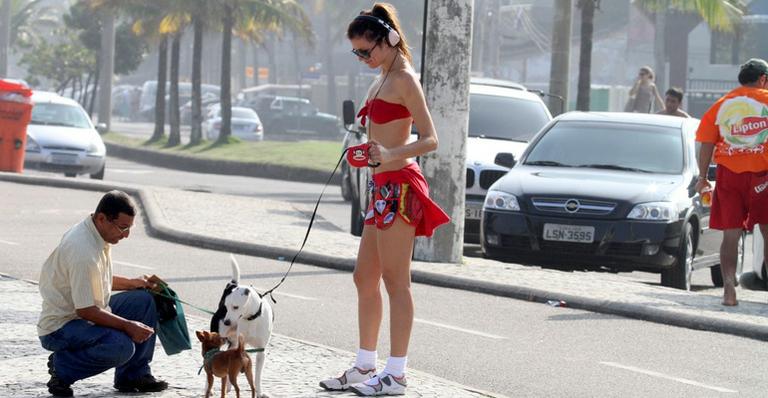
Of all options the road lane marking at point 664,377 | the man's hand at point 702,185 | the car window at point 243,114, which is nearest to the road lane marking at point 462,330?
the road lane marking at point 664,377

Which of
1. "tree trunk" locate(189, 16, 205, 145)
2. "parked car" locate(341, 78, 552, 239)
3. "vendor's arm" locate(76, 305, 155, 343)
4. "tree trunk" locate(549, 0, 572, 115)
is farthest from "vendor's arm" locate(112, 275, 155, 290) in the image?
"tree trunk" locate(189, 16, 205, 145)

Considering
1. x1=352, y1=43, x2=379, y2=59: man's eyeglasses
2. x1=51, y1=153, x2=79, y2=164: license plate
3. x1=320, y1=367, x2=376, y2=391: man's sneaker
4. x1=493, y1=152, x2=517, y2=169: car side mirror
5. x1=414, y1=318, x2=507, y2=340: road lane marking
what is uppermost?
x1=352, y1=43, x2=379, y2=59: man's eyeglasses

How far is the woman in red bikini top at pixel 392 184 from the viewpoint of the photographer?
729 cm

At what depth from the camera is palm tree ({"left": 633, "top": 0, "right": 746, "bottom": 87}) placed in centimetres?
2978

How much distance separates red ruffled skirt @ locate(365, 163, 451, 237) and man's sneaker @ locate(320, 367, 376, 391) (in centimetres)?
75

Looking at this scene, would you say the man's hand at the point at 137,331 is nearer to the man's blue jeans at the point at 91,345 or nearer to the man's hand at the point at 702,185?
the man's blue jeans at the point at 91,345

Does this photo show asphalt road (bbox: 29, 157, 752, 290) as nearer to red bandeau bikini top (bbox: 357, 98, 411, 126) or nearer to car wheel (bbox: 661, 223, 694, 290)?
car wheel (bbox: 661, 223, 694, 290)

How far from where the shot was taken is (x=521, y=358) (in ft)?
30.7

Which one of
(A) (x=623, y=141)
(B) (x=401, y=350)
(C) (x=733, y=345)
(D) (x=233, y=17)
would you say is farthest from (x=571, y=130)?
(D) (x=233, y=17)

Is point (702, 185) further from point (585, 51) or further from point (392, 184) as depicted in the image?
point (585, 51)

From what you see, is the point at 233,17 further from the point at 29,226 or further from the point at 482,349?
the point at 482,349

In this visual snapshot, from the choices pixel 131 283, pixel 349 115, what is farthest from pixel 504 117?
pixel 131 283

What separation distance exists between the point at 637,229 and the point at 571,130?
7.38 feet

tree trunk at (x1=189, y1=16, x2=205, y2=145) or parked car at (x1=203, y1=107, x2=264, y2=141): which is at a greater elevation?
tree trunk at (x1=189, y1=16, x2=205, y2=145)
